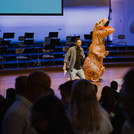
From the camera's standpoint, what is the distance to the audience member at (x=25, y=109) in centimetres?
176

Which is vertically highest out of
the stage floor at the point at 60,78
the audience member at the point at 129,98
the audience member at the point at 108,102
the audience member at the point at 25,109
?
the audience member at the point at 129,98

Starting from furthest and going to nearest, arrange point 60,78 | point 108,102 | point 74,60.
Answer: point 60,78 < point 74,60 < point 108,102

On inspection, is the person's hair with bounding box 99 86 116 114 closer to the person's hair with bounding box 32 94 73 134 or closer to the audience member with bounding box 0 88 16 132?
the audience member with bounding box 0 88 16 132

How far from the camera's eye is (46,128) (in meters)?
1.36

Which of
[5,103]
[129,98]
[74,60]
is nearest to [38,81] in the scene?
[129,98]

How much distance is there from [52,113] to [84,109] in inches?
16.6

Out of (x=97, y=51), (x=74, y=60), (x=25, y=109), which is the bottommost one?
(x=74, y=60)

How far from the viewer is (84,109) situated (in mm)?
1761

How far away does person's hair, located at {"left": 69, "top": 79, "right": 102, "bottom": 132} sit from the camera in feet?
5.76

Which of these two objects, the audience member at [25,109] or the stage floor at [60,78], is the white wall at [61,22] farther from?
the audience member at [25,109]

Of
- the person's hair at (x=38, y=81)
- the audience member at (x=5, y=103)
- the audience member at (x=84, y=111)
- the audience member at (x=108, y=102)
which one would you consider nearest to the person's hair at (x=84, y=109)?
the audience member at (x=84, y=111)

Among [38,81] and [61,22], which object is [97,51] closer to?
[38,81]

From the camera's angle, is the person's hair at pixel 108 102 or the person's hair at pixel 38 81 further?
the person's hair at pixel 108 102

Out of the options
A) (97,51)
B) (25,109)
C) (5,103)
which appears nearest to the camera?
(25,109)
